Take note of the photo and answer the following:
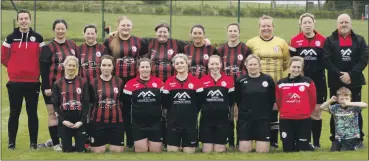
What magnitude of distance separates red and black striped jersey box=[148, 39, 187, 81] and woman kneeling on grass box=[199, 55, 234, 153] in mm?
578

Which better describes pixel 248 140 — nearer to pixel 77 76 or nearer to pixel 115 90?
pixel 115 90

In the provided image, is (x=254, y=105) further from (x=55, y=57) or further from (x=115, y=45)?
(x=55, y=57)

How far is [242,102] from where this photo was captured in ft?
28.9

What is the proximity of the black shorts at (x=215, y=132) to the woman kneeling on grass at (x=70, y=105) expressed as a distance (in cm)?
175

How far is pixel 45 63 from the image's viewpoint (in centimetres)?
885

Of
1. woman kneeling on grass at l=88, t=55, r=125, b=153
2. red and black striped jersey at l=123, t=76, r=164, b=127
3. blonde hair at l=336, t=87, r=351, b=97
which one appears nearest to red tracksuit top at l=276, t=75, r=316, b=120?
blonde hair at l=336, t=87, r=351, b=97

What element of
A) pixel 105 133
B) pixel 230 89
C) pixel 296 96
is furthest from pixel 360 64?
pixel 105 133

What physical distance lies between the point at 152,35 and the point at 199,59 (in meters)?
23.4

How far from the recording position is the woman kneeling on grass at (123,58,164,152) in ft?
28.8

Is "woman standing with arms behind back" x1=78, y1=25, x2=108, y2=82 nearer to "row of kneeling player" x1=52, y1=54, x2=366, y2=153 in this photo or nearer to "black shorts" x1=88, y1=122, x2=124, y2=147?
"row of kneeling player" x1=52, y1=54, x2=366, y2=153

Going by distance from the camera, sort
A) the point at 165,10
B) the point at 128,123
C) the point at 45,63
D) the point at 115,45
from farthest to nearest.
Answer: the point at 165,10 < the point at 128,123 < the point at 115,45 < the point at 45,63

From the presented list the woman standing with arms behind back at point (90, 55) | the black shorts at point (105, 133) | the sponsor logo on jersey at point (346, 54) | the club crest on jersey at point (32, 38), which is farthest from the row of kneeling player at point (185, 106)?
the club crest on jersey at point (32, 38)

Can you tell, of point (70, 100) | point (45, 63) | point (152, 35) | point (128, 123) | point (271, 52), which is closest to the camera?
point (70, 100)

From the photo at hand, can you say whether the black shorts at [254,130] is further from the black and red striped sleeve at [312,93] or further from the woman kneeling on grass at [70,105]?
the woman kneeling on grass at [70,105]
